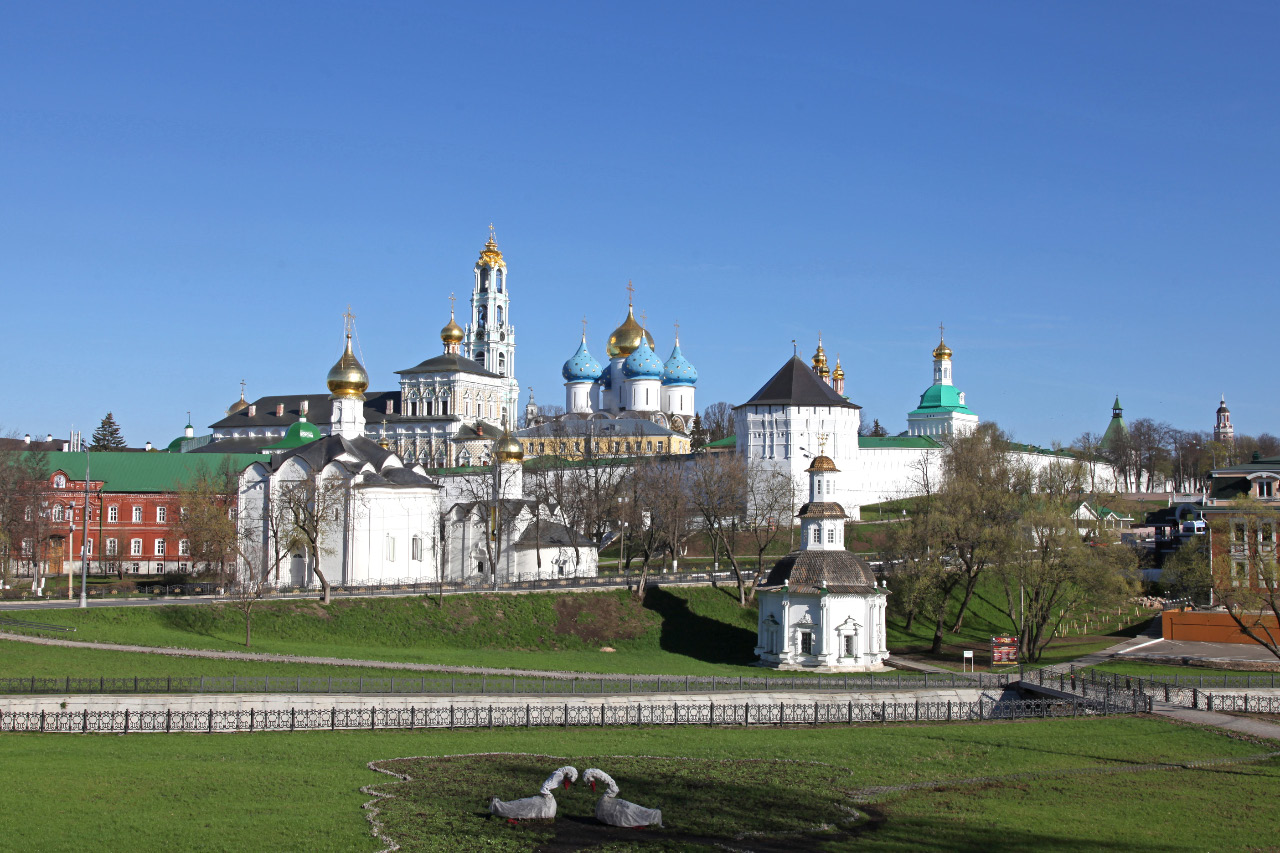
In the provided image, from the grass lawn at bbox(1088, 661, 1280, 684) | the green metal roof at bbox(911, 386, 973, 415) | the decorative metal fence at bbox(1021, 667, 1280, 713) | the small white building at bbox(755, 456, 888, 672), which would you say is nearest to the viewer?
the decorative metal fence at bbox(1021, 667, 1280, 713)

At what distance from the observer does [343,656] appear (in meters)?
37.3

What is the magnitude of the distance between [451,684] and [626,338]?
86597 millimetres

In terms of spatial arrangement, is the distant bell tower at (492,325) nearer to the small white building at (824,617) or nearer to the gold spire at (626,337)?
the gold spire at (626,337)

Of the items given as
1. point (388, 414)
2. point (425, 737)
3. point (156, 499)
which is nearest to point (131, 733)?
point (425, 737)

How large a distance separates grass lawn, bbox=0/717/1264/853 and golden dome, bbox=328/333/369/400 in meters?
36.9

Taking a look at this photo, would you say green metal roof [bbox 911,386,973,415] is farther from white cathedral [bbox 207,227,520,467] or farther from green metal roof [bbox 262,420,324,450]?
green metal roof [bbox 262,420,324,450]

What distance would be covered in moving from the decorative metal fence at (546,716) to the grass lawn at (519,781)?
654mm

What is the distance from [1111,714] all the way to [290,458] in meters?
35.2

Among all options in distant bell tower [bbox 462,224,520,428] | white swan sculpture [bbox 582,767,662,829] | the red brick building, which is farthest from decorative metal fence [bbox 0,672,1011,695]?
distant bell tower [bbox 462,224,520,428]

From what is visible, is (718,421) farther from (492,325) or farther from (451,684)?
(451,684)

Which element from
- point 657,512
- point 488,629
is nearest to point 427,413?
point 657,512

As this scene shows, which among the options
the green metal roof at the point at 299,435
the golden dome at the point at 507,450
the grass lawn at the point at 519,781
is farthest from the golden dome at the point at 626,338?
the grass lawn at the point at 519,781

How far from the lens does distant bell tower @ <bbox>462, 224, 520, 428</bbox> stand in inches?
4852

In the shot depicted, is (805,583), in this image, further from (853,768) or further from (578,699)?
(853,768)
